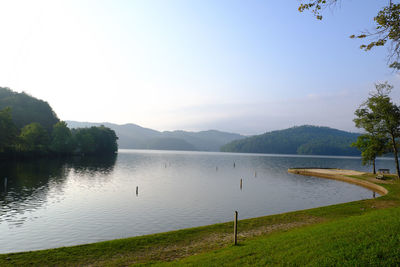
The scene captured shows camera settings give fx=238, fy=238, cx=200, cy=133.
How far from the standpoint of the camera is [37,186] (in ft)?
147

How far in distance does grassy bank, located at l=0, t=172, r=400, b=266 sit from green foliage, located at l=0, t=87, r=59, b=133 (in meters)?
147

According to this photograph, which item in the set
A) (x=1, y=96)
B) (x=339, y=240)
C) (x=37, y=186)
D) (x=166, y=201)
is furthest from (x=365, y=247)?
(x=1, y=96)

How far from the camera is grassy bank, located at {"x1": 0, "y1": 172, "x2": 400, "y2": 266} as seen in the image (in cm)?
1028

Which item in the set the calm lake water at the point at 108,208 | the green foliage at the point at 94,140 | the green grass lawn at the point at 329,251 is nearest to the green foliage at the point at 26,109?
the green foliage at the point at 94,140

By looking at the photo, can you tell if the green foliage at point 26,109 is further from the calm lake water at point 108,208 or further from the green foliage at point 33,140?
the calm lake water at point 108,208

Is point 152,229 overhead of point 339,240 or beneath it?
beneath

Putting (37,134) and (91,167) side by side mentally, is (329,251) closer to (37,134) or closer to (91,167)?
(91,167)

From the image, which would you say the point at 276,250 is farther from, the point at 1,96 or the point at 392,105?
the point at 1,96

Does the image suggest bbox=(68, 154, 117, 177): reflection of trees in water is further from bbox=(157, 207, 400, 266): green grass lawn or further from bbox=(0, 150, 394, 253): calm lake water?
bbox=(157, 207, 400, 266): green grass lawn

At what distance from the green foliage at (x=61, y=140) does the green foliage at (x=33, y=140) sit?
3774mm

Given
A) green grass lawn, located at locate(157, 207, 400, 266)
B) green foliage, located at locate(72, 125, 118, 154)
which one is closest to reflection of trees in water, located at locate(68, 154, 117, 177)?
green foliage, located at locate(72, 125, 118, 154)

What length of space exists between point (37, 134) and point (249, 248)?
12401cm

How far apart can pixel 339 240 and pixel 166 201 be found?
29.9 m

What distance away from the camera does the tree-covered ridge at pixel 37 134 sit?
87375 mm
